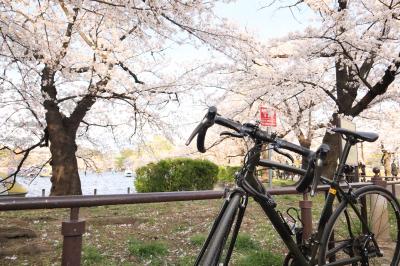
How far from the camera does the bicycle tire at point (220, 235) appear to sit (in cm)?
198

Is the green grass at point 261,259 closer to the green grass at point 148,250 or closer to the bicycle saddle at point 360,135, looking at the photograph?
the green grass at point 148,250

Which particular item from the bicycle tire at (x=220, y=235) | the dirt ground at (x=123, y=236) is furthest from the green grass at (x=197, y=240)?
the bicycle tire at (x=220, y=235)

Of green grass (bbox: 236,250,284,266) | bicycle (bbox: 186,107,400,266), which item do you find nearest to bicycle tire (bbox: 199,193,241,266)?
bicycle (bbox: 186,107,400,266)

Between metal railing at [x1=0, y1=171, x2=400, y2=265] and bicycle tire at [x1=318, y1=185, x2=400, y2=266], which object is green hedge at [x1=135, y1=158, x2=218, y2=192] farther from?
metal railing at [x1=0, y1=171, x2=400, y2=265]

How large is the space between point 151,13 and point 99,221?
4376mm

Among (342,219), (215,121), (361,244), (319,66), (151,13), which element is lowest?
(361,244)

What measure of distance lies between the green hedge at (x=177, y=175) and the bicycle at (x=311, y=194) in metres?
11.4

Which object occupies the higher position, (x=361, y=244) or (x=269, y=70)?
(x=269, y=70)

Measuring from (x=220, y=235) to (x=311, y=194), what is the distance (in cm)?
78

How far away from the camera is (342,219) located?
3.05 m

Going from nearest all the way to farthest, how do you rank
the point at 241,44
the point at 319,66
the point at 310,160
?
the point at 310,160 → the point at 241,44 → the point at 319,66

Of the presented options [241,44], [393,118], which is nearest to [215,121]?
[241,44]

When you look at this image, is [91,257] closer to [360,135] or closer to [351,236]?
[351,236]

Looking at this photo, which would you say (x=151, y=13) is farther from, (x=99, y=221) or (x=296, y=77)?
(x=296, y=77)
